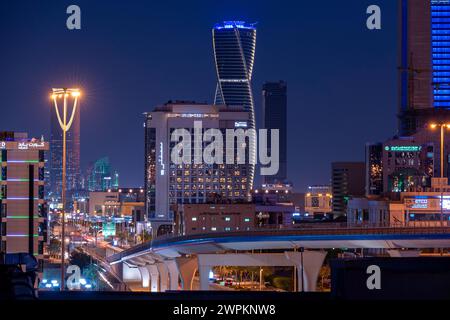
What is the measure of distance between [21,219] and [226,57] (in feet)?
365

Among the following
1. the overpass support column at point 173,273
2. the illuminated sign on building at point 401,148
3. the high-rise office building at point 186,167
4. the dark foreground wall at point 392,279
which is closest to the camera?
the dark foreground wall at point 392,279

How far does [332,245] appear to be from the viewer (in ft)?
142

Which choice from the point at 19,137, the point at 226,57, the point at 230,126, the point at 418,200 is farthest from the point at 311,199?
the point at 19,137

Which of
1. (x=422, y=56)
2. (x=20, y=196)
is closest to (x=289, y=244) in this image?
(x=20, y=196)

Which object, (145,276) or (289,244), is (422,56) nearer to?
(145,276)

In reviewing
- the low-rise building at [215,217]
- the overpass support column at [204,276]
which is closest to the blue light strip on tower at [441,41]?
the low-rise building at [215,217]

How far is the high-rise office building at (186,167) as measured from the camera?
121250 mm

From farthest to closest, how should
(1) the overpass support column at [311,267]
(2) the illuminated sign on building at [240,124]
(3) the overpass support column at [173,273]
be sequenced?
(2) the illuminated sign on building at [240,124] < (3) the overpass support column at [173,273] < (1) the overpass support column at [311,267]

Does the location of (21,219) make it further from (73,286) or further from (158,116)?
(158,116)

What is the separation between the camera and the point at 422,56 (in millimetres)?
135250

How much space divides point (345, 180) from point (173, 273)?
337ft

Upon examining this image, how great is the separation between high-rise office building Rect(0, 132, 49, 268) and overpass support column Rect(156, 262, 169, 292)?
24.2ft

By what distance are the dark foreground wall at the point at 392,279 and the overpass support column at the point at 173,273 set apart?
38.1m

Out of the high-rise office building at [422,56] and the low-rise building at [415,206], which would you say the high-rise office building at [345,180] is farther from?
the low-rise building at [415,206]
